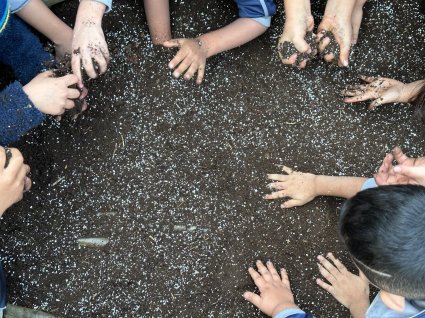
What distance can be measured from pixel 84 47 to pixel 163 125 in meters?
0.32

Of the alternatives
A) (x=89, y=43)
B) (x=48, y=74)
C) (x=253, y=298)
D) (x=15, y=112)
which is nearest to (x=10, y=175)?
(x=15, y=112)

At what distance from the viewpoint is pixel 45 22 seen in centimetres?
133

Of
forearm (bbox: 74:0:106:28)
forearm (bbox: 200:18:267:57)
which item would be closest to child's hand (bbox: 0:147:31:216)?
forearm (bbox: 74:0:106:28)

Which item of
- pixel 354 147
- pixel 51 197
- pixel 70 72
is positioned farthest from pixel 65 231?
pixel 354 147

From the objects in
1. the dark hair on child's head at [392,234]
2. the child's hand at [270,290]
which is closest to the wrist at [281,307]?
the child's hand at [270,290]

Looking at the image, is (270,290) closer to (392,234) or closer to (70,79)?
(392,234)

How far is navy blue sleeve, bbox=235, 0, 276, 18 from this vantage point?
4.45 ft

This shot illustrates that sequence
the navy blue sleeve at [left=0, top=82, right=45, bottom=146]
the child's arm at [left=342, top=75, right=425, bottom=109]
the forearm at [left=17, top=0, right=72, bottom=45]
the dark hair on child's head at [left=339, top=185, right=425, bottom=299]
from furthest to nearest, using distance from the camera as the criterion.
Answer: the child's arm at [left=342, top=75, right=425, bottom=109] → the forearm at [left=17, top=0, right=72, bottom=45] → the navy blue sleeve at [left=0, top=82, right=45, bottom=146] → the dark hair on child's head at [left=339, top=185, right=425, bottom=299]

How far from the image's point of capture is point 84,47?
1211 mm

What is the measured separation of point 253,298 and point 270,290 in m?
0.05

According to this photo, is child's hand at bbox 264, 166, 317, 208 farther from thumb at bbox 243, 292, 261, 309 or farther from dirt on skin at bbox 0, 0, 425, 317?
thumb at bbox 243, 292, 261, 309

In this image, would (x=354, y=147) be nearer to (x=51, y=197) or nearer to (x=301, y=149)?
(x=301, y=149)

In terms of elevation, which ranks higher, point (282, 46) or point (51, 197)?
point (282, 46)

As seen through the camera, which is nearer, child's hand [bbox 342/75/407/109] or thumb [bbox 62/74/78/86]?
thumb [bbox 62/74/78/86]
